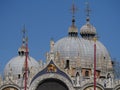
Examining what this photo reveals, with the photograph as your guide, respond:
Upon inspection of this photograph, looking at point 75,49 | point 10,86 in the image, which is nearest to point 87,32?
point 75,49

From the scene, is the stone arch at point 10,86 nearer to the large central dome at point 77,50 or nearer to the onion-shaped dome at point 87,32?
the large central dome at point 77,50

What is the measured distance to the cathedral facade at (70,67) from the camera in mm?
83938

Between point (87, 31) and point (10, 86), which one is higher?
point (87, 31)

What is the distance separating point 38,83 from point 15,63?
1136 inches

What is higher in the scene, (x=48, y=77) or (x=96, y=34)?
(x=96, y=34)

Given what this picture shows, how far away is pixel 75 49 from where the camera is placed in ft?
322

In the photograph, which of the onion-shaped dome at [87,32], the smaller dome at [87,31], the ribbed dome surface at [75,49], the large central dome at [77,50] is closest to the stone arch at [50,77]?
the large central dome at [77,50]

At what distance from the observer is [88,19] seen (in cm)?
10812

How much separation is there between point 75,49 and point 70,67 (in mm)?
7829

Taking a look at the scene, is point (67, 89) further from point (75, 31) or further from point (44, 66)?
point (75, 31)

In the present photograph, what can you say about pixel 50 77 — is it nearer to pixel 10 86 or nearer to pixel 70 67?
pixel 10 86

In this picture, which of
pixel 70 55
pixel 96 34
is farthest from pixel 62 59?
pixel 96 34

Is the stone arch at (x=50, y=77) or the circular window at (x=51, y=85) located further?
the circular window at (x=51, y=85)

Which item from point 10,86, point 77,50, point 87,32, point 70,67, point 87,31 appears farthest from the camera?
point 87,31
